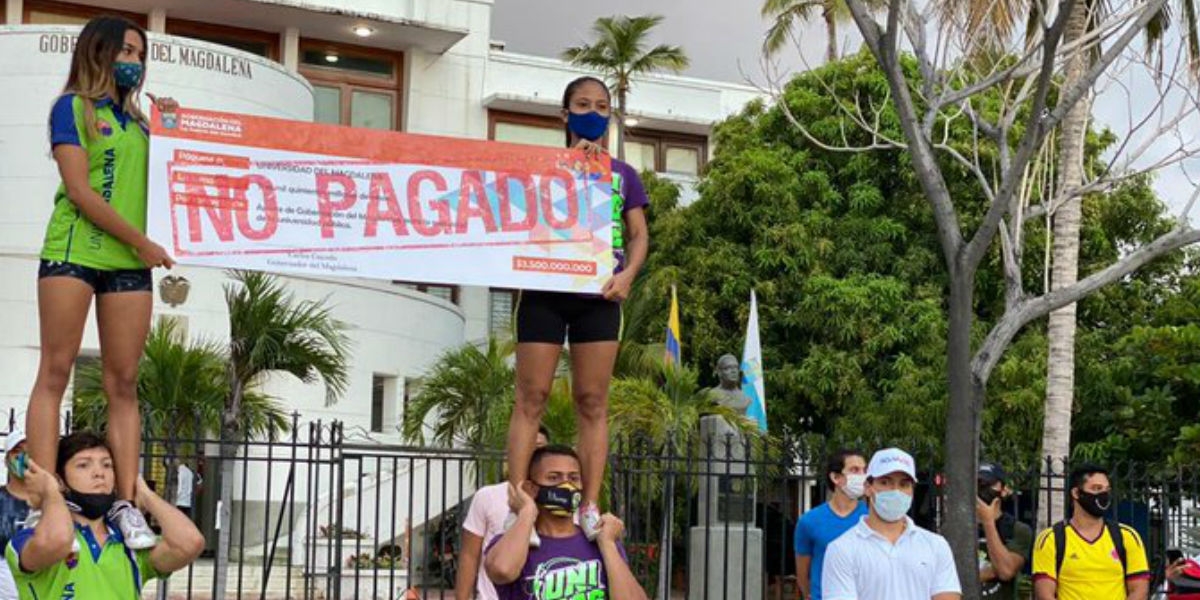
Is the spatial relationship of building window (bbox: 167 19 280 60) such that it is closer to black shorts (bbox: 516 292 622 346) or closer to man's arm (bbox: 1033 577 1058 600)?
man's arm (bbox: 1033 577 1058 600)

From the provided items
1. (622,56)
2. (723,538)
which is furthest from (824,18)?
(723,538)

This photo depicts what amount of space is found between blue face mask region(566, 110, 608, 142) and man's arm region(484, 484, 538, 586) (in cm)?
168

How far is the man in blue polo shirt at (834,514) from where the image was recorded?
8.26 m

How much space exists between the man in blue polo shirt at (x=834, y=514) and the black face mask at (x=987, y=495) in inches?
53.1

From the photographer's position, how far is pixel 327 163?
6.45m

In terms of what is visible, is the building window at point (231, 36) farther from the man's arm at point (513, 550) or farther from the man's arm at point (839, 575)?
the man's arm at point (513, 550)

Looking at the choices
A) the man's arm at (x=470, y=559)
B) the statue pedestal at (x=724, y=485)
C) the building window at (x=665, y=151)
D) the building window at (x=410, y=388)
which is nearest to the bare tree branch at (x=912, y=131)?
the statue pedestal at (x=724, y=485)

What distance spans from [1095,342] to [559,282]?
18778mm

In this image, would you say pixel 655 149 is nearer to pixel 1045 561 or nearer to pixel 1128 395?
pixel 1128 395

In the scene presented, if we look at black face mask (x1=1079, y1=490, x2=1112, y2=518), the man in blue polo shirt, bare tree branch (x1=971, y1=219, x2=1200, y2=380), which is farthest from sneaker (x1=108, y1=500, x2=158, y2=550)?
bare tree branch (x1=971, y1=219, x2=1200, y2=380)

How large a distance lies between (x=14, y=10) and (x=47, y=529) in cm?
2493

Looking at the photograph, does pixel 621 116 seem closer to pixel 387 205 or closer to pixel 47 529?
pixel 387 205

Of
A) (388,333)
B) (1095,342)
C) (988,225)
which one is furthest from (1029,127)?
(388,333)

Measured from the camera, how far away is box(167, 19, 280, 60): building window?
2920cm
